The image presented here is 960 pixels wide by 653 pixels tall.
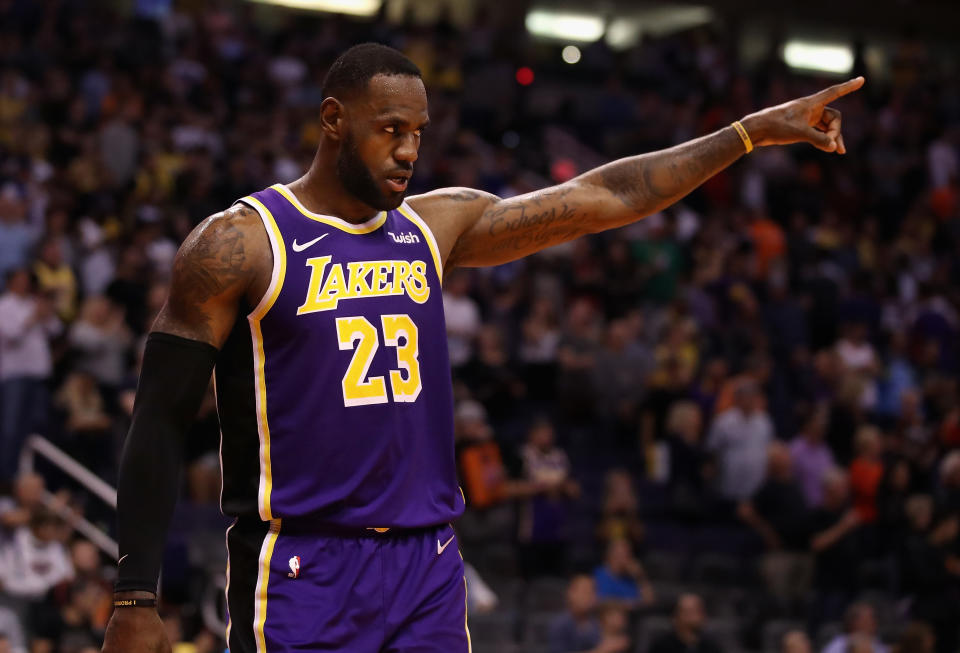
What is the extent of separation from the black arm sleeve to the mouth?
2.17 feet

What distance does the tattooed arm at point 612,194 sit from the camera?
4.34 metres

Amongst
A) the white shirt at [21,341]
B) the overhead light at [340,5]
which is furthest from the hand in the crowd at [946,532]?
the overhead light at [340,5]

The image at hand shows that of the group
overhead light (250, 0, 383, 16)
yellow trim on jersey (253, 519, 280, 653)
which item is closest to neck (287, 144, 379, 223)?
yellow trim on jersey (253, 519, 280, 653)

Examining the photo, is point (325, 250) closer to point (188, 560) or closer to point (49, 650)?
point (49, 650)

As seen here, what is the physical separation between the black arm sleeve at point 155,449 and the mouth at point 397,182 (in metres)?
0.66

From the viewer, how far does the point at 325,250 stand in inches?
150

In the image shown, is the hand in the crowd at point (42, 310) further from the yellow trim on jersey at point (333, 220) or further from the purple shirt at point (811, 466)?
the yellow trim on jersey at point (333, 220)

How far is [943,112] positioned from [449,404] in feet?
63.3

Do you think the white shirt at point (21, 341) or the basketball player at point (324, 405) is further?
the white shirt at point (21, 341)

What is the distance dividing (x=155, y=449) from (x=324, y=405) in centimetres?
46

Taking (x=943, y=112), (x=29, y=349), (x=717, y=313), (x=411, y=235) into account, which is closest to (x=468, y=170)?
(x=717, y=313)

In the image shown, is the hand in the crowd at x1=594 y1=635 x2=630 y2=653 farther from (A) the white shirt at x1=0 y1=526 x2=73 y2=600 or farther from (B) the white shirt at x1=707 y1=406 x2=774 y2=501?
(A) the white shirt at x1=0 y1=526 x2=73 y2=600

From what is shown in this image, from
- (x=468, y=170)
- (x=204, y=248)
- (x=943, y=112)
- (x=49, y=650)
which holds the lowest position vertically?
(x=49, y=650)

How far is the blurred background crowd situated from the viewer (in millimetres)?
11117
